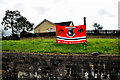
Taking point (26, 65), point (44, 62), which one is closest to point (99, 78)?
point (44, 62)

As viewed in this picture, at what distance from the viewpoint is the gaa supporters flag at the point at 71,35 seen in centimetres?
779

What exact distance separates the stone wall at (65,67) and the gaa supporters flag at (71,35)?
2.84 metres

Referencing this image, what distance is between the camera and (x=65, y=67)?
4.94m

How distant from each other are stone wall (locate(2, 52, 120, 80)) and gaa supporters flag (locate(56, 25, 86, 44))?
112 inches

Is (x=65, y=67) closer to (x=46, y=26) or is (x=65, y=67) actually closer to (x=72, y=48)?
(x=72, y=48)

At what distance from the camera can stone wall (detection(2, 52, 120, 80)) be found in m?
4.68

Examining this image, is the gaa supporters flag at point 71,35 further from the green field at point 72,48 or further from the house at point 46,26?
the house at point 46,26

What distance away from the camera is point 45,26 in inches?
934

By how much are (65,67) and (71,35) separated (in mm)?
3350

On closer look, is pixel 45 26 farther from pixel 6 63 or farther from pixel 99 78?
pixel 99 78

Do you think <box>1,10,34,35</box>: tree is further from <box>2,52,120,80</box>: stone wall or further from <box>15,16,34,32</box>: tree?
<box>2,52,120,80</box>: stone wall

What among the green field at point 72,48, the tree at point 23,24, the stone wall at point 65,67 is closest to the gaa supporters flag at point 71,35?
the green field at point 72,48

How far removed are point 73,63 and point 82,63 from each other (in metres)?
0.40

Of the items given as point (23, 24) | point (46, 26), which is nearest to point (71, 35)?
point (46, 26)
